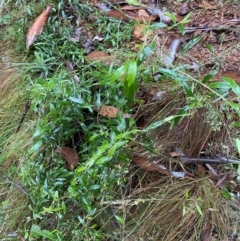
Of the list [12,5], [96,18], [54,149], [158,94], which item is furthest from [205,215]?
[12,5]

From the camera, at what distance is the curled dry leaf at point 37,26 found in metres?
1.80

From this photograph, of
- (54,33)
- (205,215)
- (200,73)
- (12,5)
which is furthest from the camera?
(12,5)

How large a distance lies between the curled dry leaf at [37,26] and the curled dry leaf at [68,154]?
56 cm

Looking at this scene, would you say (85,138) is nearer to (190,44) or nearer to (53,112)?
(53,112)

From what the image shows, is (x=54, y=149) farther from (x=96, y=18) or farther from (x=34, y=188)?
(x=96, y=18)

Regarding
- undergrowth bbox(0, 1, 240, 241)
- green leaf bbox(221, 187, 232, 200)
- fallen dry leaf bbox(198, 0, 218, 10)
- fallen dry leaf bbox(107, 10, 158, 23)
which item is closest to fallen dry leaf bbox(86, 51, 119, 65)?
undergrowth bbox(0, 1, 240, 241)

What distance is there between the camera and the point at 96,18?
5.98ft

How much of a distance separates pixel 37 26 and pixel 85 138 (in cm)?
62

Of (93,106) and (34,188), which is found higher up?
(93,106)

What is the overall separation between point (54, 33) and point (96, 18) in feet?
0.66

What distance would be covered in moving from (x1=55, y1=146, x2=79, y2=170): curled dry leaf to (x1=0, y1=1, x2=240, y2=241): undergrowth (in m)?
0.02

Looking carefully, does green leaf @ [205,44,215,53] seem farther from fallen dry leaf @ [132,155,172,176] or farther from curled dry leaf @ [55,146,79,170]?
curled dry leaf @ [55,146,79,170]

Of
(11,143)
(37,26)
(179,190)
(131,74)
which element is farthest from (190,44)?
(11,143)

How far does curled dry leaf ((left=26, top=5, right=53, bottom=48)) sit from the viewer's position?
1.80 metres
